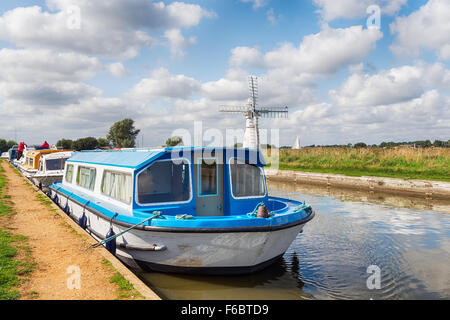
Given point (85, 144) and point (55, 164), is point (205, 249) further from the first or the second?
point (85, 144)

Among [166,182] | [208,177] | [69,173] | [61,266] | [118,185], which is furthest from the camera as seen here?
[69,173]

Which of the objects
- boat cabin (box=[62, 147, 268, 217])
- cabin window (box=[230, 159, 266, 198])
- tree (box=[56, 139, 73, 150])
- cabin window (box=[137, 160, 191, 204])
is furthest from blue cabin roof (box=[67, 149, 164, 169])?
tree (box=[56, 139, 73, 150])

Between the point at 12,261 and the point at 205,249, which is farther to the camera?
the point at 205,249

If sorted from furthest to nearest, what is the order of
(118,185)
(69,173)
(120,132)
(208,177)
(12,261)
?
(120,132), (69,173), (118,185), (208,177), (12,261)

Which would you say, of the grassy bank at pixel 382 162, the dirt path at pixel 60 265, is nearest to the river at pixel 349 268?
the dirt path at pixel 60 265

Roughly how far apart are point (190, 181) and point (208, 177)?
525 mm

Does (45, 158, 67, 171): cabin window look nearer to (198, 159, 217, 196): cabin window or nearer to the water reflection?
the water reflection

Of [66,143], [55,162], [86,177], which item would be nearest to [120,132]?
[66,143]

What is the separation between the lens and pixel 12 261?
6754mm

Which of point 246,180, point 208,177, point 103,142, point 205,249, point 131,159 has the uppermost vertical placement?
point 103,142

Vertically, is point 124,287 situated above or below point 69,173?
below

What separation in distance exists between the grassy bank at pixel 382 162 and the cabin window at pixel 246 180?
59.4 ft

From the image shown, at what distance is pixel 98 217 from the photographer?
29.7ft
